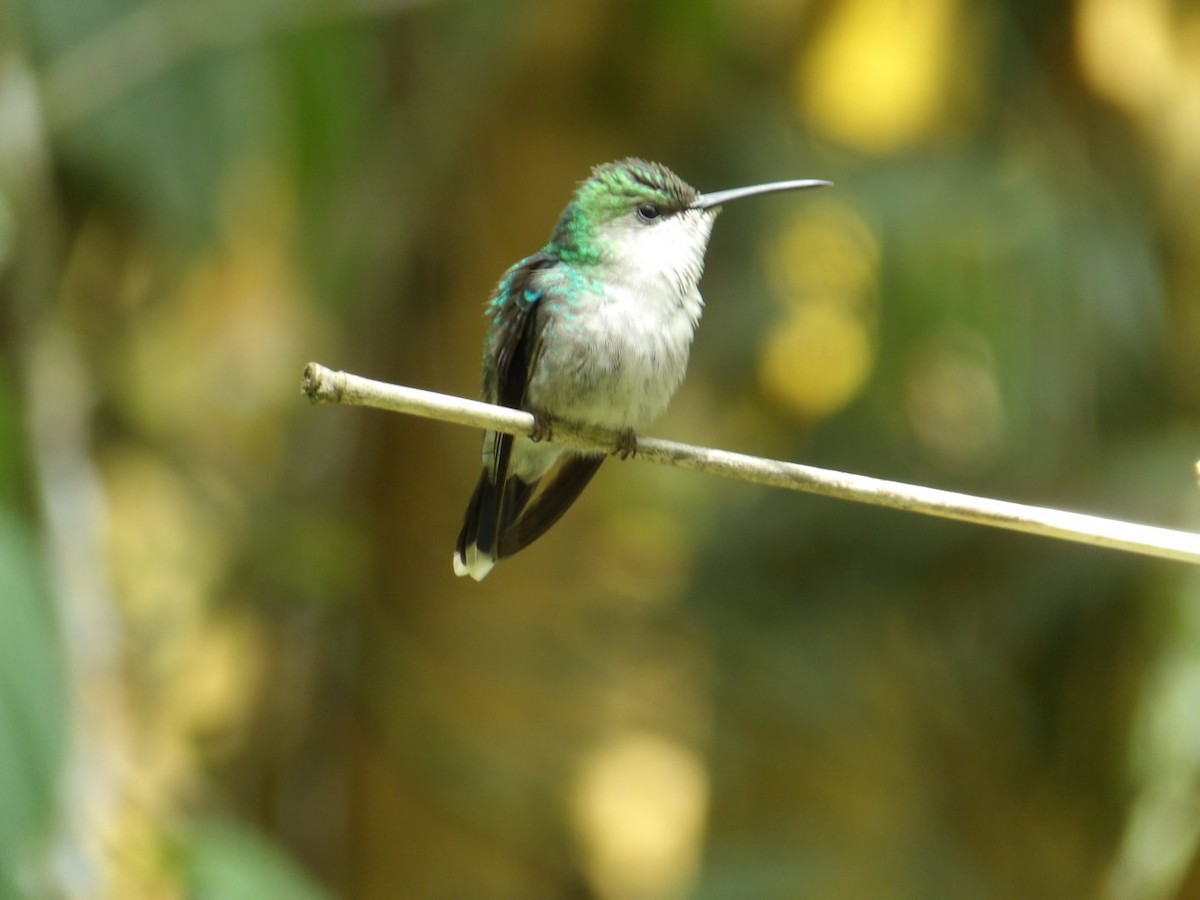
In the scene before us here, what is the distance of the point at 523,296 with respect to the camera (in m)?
2.62

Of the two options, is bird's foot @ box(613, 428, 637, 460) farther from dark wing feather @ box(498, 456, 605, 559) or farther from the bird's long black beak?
the bird's long black beak

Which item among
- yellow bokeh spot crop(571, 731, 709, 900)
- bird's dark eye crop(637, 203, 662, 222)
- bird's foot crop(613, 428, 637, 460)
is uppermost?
bird's dark eye crop(637, 203, 662, 222)

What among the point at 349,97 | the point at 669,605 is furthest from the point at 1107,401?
the point at 349,97

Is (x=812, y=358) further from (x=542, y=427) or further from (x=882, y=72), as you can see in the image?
(x=542, y=427)

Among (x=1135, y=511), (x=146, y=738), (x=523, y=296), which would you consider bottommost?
(x=146, y=738)

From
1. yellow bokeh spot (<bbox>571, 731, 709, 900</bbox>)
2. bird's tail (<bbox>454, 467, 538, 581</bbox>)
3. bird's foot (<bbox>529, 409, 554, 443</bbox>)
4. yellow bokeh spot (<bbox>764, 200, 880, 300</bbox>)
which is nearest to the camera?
bird's foot (<bbox>529, 409, 554, 443</bbox>)

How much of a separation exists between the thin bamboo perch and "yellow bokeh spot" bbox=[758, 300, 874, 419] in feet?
Answer: 7.98

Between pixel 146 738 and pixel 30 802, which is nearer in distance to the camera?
pixel 30 802

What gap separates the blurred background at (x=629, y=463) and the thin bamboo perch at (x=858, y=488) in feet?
5.48

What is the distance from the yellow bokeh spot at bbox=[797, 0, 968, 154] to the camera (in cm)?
444

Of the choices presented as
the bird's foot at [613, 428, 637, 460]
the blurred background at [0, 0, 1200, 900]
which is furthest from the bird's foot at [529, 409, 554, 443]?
the blurred background at [0, 0, 1200, 900]

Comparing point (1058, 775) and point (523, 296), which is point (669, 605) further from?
point (523, 296)

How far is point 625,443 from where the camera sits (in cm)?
246

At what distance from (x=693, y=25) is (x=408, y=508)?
1.88 meters
